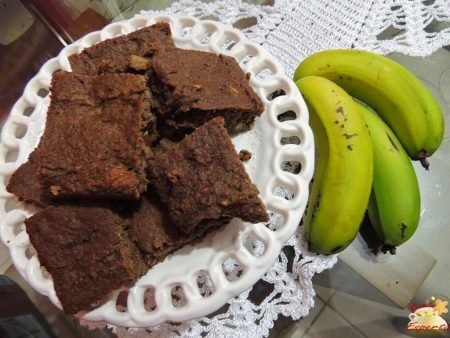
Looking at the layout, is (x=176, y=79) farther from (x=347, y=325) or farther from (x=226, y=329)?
(x=347, y=325)

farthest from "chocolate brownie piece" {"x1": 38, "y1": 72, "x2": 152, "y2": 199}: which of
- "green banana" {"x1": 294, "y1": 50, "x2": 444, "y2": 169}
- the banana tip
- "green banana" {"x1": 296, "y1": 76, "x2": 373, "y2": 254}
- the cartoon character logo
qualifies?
the cartoon character logo

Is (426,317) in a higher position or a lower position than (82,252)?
lower

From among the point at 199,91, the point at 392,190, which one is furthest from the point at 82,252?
the point at 392,190

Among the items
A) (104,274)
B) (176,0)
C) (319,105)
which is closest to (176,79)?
(319,105)

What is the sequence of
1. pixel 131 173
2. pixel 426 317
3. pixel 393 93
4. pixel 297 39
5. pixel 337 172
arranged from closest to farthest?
pixel 131 173
pixel 337 172
pixel 393 93
pixel 426 317
pixel 297 39

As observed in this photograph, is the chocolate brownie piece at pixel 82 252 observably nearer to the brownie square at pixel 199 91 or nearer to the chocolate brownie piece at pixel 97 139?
the chocolate brownie piece at pixel 97 139

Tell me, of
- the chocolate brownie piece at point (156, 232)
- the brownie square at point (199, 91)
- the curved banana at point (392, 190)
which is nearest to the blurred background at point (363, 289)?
the curved banana at point (392, 190)

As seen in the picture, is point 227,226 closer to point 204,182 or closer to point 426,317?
point 204,182
